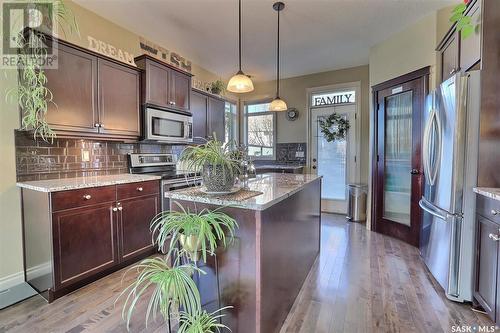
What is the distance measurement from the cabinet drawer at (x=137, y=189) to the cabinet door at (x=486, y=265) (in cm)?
298

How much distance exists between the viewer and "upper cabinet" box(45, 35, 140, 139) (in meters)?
2.26

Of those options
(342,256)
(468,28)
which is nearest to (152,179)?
(342,256)

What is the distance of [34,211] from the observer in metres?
2.13

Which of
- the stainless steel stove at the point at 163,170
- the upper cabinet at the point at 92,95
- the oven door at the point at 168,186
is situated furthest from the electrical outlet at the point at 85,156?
the oven door at the point at 168,186

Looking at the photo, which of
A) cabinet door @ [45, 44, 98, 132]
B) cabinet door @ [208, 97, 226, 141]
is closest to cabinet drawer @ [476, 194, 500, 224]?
cabinet door @ [45, 44, 98, 132]

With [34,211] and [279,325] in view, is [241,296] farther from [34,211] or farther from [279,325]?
[34,211]

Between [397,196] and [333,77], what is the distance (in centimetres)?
260

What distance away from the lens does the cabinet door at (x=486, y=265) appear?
166cm

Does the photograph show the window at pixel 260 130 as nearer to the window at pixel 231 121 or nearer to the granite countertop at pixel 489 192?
the window at pixel 231 121

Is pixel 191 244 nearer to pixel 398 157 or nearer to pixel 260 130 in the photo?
pixel 398 157

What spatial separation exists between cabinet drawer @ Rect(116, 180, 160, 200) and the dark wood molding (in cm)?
336

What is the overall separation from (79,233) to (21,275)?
2.37 feet

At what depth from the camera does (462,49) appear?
2281 millimetres

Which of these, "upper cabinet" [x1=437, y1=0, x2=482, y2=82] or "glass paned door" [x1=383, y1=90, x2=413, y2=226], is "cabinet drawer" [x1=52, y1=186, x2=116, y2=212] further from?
"glass paned door" [x1=383, y1=90, x2=413, y2=226]
